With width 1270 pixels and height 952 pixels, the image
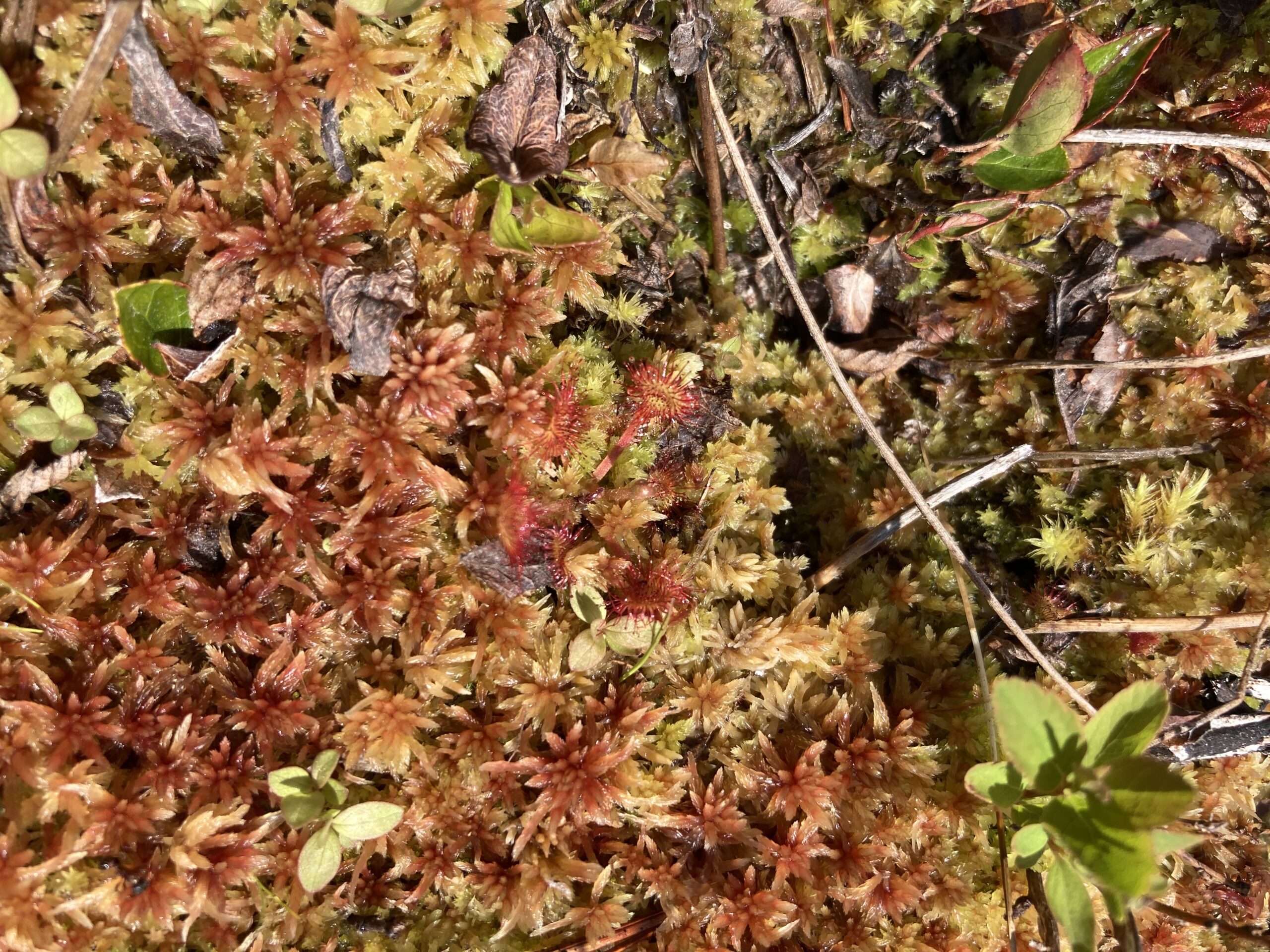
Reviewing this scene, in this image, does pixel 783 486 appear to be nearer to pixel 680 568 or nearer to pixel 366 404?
pixel 680 568

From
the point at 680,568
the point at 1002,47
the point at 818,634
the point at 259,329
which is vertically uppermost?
the point at 1002,47

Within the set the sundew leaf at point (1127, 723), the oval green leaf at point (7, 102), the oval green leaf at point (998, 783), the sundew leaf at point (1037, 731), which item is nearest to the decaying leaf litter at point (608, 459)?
the oval green leaf at point (7, 102)

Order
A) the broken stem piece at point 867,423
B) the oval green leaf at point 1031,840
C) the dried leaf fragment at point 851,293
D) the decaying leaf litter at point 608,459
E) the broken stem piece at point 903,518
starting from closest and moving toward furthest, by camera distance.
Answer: the oval green leaf at point 1031,840 → the decaying leaf litter at point 608,459 → the broken stem piece at point 867,423 → the broken stem piece at point 903,518 → the dried leaf fragment at point 851,293

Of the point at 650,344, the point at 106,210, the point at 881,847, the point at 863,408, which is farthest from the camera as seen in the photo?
the point at 863,408

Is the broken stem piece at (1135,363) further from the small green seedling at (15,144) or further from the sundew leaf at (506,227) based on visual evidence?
the small green seedling at (15,144)

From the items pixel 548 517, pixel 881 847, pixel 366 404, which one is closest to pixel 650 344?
pixel 548 517

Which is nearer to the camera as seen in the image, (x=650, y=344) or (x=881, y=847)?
(x=881, y=847)

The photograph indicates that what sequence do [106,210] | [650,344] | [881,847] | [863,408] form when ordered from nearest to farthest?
[106,210]
[881,847]
[650,344]
[863,408]
